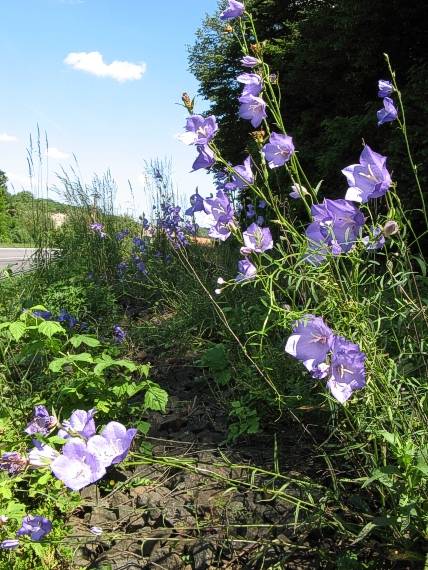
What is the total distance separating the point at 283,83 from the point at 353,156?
2955mm

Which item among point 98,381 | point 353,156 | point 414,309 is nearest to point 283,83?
point 353,156

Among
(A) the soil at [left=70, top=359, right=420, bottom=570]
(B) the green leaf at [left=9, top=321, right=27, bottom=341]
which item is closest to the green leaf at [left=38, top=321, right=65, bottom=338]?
(B) the green leaf at [left=9, top=321, right=27, bottom=341]

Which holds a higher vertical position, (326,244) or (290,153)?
(290,153)

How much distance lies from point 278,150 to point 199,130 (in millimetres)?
246

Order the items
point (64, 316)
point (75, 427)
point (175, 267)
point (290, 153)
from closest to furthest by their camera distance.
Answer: point (75, 427) → point (290, 153) → point (64, 316) → point (175, 267)

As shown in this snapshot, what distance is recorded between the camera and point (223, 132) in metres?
12.0

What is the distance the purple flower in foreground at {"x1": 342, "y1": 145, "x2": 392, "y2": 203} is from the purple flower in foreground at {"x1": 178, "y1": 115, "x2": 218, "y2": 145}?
1.64ft

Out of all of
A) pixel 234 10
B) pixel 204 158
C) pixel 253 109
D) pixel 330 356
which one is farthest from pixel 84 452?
pixel 234 10

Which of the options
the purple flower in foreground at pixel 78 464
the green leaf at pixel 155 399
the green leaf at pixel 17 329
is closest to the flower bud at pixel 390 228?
the purple flower in foreground at pixel 78 464

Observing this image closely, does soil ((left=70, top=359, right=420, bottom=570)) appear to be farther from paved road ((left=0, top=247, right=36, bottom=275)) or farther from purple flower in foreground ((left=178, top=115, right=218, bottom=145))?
paved road ((left=0, top=247, right=36, bottom=275))

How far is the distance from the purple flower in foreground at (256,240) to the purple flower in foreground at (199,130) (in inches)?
11.7

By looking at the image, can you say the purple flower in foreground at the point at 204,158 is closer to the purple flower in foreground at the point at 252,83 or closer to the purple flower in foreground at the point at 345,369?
the purple flower in foreground at the point at 252,83

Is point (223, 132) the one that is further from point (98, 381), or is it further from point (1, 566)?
point (1, 566)

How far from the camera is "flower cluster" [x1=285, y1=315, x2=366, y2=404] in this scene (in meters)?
1.17
